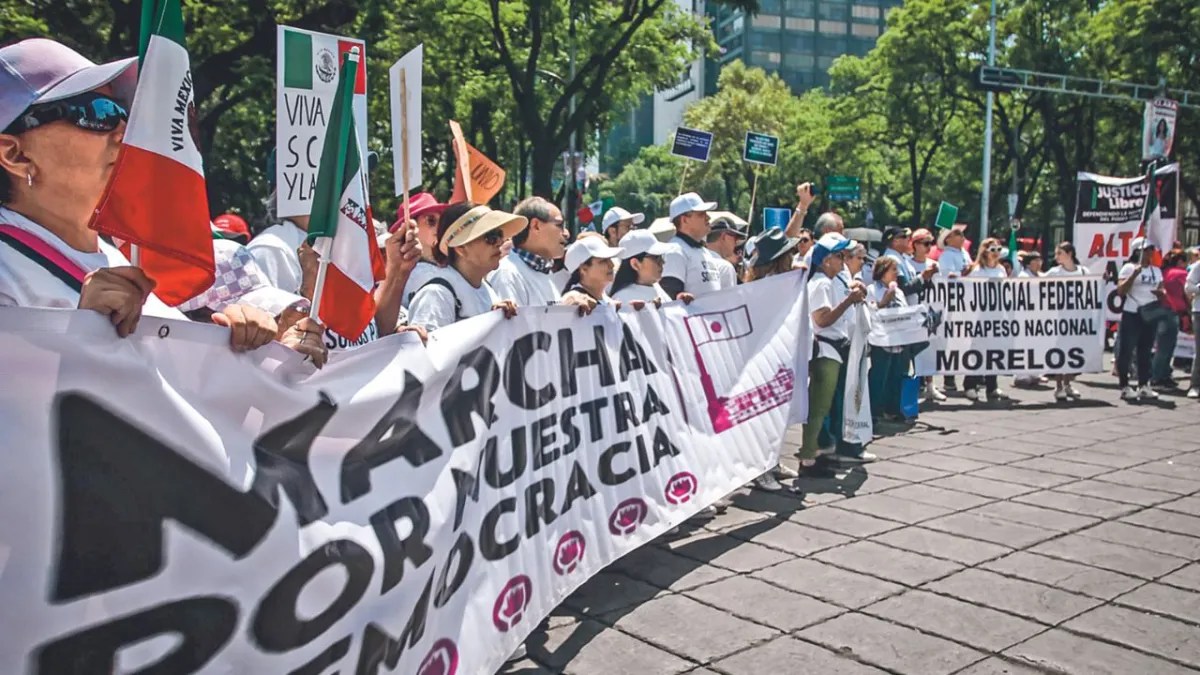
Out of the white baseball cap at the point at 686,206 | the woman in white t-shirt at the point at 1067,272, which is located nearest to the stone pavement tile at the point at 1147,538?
the white baseball cap at the point at 686,206

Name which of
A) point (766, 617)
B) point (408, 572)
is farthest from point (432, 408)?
point (766, 617)

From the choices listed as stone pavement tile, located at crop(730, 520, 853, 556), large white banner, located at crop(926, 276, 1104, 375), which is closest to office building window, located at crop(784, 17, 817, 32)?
large white banner, located at crop(926, 276, 1104, 375)

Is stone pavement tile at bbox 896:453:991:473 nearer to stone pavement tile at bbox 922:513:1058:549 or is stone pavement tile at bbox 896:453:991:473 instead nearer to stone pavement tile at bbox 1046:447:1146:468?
stone pavement tile at bbox 1046:447:1146:468

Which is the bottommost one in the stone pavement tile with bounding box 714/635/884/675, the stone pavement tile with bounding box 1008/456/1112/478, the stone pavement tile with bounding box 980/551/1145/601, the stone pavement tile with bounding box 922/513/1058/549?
the stone pavement tile with bounding box 1008/456/1112/478

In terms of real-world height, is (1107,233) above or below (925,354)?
above

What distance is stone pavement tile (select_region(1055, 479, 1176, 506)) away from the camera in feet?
20.0

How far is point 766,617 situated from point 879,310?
16.5 ft

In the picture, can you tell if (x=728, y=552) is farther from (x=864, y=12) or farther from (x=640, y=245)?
(x=864, y=12)

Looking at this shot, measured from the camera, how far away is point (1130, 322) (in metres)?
11.0

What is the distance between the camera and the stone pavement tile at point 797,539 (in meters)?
5.11

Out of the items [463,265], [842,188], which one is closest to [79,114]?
[463,265]

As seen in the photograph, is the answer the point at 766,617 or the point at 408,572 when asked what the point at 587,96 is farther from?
the point at 408,572

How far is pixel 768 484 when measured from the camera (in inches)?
254

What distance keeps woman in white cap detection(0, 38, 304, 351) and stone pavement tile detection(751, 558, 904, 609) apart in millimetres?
3353
